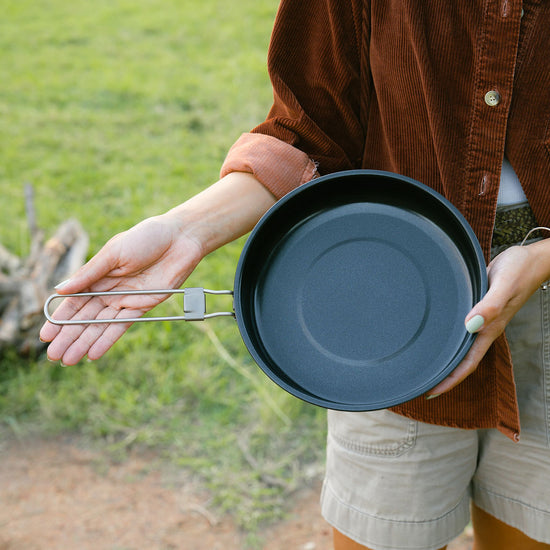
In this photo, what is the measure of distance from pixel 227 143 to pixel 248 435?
305 cm

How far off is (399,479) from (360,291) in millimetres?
469

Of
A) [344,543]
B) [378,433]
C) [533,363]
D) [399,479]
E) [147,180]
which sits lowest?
[147,180]

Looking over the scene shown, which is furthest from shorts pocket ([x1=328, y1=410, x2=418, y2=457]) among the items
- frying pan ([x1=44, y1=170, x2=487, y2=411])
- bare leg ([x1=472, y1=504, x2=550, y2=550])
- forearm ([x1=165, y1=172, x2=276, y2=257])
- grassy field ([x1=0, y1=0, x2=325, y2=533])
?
grassy field ([x1=0, y1=0, x2=325, y2=533])

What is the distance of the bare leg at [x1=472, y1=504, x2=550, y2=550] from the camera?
1.52 meters

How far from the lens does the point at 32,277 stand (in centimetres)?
343

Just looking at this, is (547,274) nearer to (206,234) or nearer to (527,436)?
(527,436)

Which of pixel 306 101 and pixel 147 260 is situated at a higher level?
pixel 306 101

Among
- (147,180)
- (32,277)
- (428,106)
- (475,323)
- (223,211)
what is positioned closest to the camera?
(475,323)

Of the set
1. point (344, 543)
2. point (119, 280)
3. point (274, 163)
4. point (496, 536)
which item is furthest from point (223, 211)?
point (496, 536)

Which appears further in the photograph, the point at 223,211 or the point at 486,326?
the point at 223,211

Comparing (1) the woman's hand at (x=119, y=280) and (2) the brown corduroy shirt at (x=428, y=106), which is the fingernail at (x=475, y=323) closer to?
(2) the brown corduroy shirt at (x=428, y=106)

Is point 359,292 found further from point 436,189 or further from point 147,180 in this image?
point 147,180

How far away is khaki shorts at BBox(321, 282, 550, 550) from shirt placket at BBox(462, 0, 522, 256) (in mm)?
278

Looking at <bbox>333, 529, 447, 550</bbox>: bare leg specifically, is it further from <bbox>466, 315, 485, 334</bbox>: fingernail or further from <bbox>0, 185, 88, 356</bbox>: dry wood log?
<bbox>0, 185, 88, 356</bbox>: dry wood log
